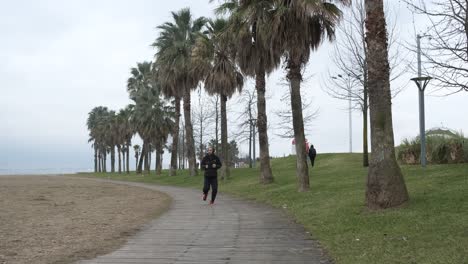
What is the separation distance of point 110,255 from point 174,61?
1289 inches

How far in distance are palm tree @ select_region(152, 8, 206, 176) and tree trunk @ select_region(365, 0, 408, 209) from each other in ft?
93.6

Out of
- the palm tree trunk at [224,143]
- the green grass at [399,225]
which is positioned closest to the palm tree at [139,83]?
the palm tree trunk at [224,143]

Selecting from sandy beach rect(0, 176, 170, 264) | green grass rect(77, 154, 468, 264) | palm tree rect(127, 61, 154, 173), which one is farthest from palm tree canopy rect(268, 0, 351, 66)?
palm tree rect(127, 61, 154, 173)

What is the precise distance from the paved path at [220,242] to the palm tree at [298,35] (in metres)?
5.52

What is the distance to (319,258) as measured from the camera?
23.3ft

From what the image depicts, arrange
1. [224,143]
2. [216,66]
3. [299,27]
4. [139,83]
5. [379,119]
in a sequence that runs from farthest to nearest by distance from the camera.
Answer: [139,83] < [224,143] < [216,66] < [299,27] < [379,119]

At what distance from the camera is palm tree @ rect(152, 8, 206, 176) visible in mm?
39031

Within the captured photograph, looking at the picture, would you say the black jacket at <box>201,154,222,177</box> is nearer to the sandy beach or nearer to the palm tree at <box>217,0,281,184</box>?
the sandy beach

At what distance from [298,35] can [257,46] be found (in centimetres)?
510

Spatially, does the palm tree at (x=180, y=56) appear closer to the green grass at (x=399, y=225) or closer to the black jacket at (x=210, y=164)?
the black jacket at (x=210, y=164)

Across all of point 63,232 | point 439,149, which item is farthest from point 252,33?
point 63,232

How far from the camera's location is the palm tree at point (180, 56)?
39031 mm

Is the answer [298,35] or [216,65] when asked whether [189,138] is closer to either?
[216,65]

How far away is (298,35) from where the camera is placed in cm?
1716
